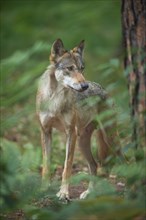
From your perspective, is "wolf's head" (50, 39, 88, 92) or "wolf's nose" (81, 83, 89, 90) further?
"wolf's head" (50, 39, 88, 92)

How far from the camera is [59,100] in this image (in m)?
9.81

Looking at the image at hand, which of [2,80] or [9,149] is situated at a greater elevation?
[2,80]

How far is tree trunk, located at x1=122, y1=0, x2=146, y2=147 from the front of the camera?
6961 mm

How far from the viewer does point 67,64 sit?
32.7 ft

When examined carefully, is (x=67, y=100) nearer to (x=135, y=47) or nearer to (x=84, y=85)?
(x=84, y=85)

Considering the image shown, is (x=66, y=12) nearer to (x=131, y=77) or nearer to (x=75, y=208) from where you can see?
(x=131, y=77)

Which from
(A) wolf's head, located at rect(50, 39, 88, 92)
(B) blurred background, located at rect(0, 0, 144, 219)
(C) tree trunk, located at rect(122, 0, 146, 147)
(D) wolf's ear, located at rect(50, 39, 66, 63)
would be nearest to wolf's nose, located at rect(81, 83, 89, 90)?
(A) wolf's head, located at rect(50, 39, 88, 92)

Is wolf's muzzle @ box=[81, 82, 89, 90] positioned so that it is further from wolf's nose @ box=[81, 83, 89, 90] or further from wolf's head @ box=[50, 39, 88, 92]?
wolf's head @ box=[50, 39, 88, 92]

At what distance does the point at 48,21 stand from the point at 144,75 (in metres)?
12.0

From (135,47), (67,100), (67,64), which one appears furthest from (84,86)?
(135,47)

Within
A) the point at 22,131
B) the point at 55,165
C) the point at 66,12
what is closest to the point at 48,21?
the point at 66,12

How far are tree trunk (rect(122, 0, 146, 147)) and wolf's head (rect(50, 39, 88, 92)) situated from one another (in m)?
2.30

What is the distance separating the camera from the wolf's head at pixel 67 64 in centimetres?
977

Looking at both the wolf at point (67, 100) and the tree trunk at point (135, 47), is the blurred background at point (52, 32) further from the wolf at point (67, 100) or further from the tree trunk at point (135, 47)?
the tree trunk at point (135, 47)
